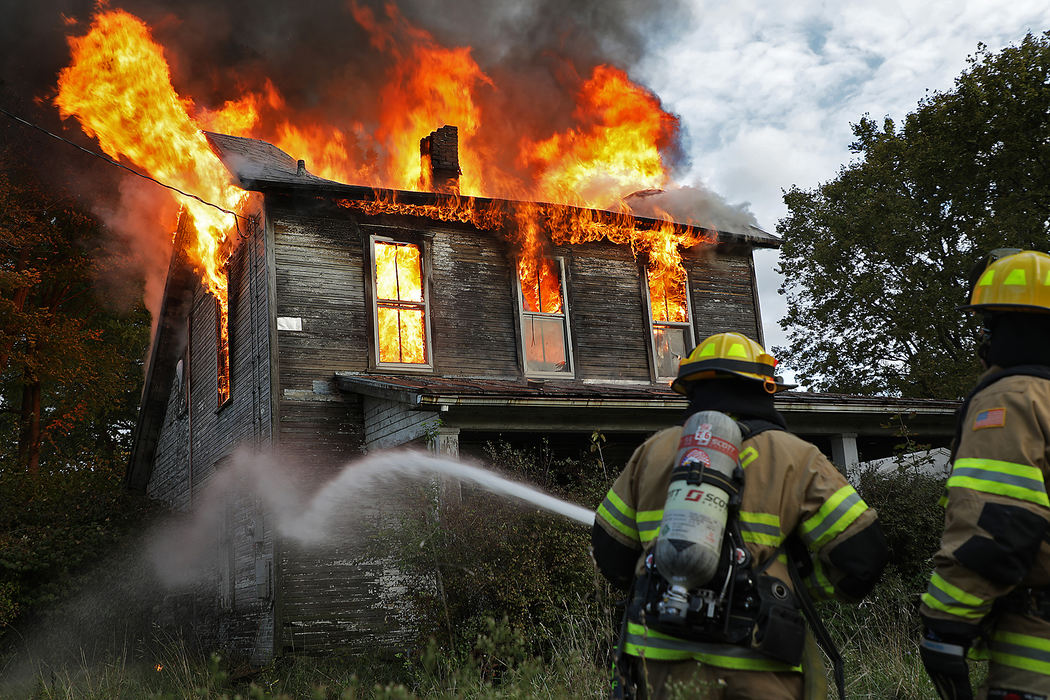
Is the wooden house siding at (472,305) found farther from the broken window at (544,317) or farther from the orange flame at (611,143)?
the orange flame at (611,143)

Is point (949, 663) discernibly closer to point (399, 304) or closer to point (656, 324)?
point (399, 304)

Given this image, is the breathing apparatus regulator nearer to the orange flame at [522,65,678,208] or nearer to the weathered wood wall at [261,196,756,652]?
the weathered wood wall at [261,196,756,652]

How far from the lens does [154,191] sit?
14.2 meters

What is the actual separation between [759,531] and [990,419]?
2.66ft

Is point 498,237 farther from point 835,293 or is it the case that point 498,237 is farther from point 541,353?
point 835,293

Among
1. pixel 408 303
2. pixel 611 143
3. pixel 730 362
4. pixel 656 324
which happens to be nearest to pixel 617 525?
pixel 730 362

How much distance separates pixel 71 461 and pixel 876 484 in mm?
22573

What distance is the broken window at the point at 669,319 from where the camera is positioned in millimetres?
13750

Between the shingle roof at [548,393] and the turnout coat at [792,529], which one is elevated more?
the shingle roof at [548,393]

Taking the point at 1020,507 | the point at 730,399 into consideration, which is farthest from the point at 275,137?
the point at 1020,507

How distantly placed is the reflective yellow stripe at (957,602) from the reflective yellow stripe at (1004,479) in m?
0.31

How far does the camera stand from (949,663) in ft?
8.94

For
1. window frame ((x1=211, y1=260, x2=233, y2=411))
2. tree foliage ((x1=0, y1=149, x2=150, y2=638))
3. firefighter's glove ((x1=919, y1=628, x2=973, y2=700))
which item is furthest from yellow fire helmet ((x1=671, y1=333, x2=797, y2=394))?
tree foliage ((x1=0, y1=149, x2=150, y2=638))


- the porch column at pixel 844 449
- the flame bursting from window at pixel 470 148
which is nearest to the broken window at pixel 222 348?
the flame bursting from window at pixel 470 148
